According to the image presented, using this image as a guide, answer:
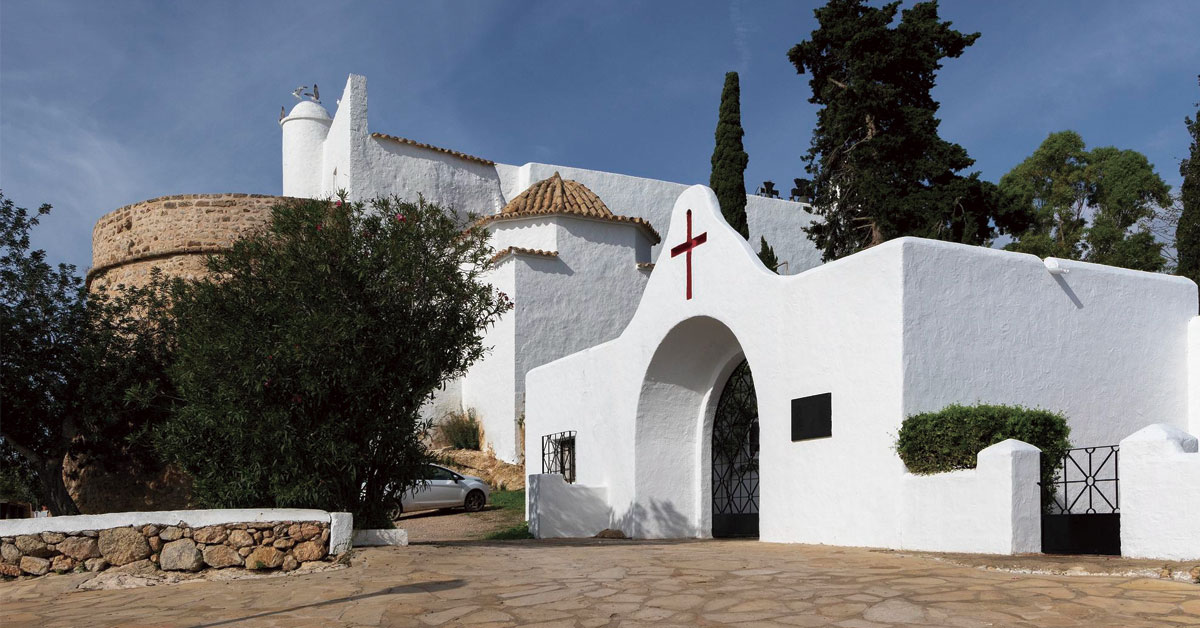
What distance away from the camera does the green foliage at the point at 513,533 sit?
1638cm

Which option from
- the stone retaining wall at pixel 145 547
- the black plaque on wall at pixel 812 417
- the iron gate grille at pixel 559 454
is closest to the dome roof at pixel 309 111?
the iron gate grille at pixel 559 454

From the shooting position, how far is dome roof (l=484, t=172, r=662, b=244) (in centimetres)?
2488

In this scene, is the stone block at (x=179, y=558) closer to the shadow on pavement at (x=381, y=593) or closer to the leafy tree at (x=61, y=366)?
the shadow on pavement at (x=381, y=593)

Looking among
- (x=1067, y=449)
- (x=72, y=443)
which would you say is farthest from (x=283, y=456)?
(x=72, y=443)

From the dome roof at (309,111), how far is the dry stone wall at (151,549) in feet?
77.4

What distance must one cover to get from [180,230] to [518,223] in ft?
26.5

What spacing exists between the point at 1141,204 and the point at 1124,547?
1093 inches

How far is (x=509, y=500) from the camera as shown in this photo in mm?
21438

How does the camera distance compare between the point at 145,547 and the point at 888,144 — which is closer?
the point at 145,547

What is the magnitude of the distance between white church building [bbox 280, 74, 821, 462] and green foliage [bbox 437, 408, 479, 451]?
32 cm

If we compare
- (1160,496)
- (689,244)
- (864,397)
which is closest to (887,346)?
(864,397)

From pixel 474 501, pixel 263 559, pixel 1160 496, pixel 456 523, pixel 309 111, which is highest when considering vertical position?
pixel 309 111

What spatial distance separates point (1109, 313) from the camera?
11297 millimetres

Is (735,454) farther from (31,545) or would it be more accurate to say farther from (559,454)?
(31,545)
